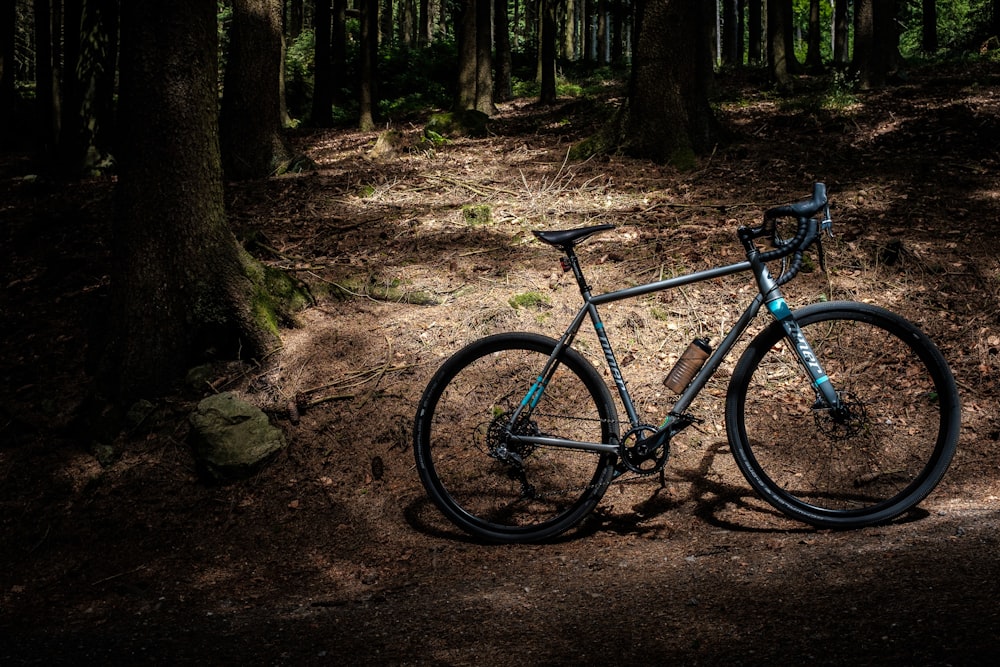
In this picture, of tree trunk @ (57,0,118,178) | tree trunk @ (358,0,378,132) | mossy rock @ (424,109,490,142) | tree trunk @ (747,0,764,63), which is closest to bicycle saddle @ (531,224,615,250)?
mossy rock @ (424,109,490,142)

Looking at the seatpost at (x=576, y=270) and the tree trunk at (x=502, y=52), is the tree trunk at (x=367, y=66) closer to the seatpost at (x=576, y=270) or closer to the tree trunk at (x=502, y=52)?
the tree trunk at (x=502, y=52)

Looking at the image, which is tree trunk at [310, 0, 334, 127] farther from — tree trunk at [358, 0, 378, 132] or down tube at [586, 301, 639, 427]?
down tube at [586, 301, 639, 427]

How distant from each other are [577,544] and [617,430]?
70 centimetres

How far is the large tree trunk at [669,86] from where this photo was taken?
8711mm

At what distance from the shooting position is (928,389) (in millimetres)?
4059

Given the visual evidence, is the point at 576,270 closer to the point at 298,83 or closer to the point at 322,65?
the point at 322,65

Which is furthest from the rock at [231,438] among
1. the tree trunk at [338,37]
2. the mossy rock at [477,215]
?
the tree trunk at [338,37]

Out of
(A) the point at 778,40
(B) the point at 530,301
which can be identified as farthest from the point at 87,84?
(A) the point at 778,40

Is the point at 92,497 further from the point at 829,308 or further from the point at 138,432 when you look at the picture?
the point at 829,308

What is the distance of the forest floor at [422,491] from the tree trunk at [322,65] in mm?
9328

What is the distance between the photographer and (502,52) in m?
22.5

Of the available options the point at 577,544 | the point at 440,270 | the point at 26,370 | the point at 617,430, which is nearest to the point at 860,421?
the point at 617,430

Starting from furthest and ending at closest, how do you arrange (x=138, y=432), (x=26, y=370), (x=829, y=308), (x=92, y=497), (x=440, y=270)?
(x=440, y=270) < (x=26, y=370) < (x=138, y=432) < (x=92, y=497) < (x=829, y=308)

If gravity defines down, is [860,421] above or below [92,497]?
above
